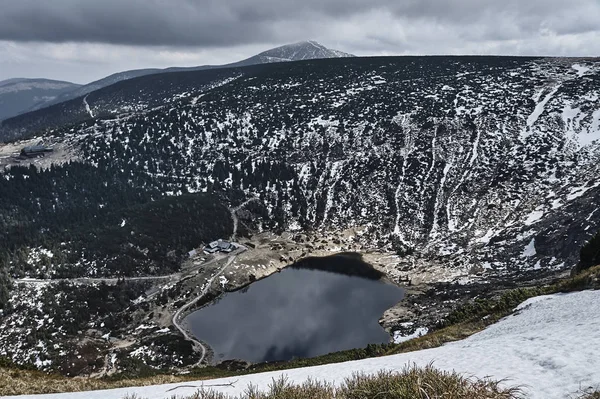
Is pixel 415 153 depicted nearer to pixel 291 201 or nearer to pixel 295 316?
pixel 291 201

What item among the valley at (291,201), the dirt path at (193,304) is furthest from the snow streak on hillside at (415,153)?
the dirt path at (193,304)

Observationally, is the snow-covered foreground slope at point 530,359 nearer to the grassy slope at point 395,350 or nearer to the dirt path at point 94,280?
the grassy slope at point 395,350

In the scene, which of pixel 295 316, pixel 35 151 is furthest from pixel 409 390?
pixel 35 151

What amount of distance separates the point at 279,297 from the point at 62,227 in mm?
49938

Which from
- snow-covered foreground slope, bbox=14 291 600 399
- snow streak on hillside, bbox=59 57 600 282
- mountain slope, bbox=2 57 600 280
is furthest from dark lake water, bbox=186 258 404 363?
snow-covered foreground slope, bbox=14 291 600 399

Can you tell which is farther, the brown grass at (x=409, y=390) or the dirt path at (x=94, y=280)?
the dirt path at (x=94, y=280)

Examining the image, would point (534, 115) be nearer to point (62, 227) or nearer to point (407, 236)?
point (407, 236)

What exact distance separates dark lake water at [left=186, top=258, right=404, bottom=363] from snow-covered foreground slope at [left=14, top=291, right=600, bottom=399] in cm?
3432

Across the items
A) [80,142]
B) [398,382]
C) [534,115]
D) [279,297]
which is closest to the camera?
[398,382]

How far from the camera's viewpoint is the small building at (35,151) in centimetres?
11212

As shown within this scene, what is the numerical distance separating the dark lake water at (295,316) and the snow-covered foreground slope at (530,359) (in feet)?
113

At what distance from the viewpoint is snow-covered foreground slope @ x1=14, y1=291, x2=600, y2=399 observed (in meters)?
9.31

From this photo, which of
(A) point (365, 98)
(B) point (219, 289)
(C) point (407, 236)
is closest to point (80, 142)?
(B) point (219, 289)

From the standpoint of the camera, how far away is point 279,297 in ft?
212
